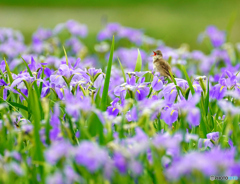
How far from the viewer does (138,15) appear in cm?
1628

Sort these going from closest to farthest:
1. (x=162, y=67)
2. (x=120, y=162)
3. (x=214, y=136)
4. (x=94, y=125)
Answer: (x=120, y=162) → (x=94, y=125) → (x=214, y=136) → (x=162, y=67)

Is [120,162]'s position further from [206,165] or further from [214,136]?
[214,136]

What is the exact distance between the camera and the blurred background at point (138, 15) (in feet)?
39.4

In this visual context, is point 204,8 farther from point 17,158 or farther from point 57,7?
point 17,158

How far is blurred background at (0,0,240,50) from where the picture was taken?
12020 millimetres

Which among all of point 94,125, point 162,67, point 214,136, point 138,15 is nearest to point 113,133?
point 94,125

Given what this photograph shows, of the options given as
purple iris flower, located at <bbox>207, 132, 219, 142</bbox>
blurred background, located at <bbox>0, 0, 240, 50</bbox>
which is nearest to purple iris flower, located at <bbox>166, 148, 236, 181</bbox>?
purple iris flower, located at <bbox>207, 132, 219, 142</bbox>

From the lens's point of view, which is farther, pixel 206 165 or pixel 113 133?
pixel 113 133

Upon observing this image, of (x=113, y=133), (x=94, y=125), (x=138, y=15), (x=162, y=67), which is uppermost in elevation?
(x=138, y=15)

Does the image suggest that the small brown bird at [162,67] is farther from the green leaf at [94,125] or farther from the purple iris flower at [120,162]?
the purple iris flower at [120,162]

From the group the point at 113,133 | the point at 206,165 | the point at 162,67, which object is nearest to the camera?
the point at 206,165

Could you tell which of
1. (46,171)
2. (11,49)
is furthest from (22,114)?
(11,49)

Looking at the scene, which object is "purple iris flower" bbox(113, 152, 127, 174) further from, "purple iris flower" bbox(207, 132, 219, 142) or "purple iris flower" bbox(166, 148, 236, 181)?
"purple iris flower" bbox(207, 132, 219, 142)

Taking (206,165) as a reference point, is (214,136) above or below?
below
